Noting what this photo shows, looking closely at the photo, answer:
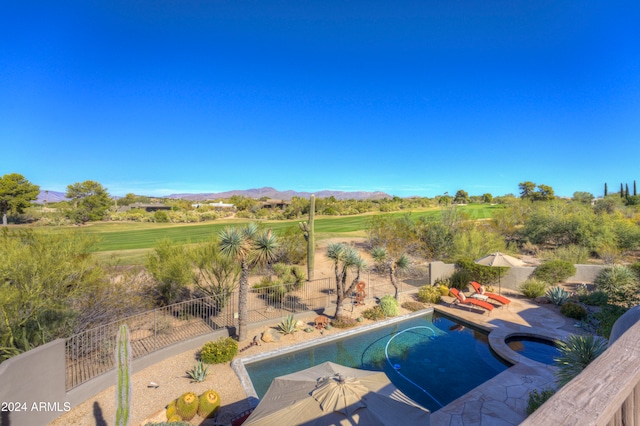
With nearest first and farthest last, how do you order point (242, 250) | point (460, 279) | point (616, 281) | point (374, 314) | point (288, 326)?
point (242, 250) → point (288, 326) → point (374, 314) → point (616, 281) → point (460, 279)

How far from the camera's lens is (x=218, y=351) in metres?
9.29

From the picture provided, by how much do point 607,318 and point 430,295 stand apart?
622cm

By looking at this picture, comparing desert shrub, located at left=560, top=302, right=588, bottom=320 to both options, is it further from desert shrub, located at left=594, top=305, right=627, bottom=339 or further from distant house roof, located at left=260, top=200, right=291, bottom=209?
distant house roof, located at left=260, top=200, right=291, bottom=209

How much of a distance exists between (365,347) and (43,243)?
11378mm

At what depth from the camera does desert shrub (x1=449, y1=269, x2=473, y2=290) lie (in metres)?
16.3

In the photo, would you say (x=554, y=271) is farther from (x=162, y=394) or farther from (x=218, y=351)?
(x=162, y=394)

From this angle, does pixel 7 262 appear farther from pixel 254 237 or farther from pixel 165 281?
pixel 254 237

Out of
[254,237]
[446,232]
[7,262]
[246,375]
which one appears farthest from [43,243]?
[446,232]

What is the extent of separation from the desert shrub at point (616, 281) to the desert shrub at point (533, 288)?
2340mm

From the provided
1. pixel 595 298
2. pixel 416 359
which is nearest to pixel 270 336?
pixel 416 359

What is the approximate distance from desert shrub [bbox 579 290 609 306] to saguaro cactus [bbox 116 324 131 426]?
1744cm

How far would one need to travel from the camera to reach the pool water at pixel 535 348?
31.4 ft

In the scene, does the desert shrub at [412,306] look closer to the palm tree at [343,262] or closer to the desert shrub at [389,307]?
the desert shrub at [389,307]

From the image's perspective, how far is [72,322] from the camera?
28.8 feet
